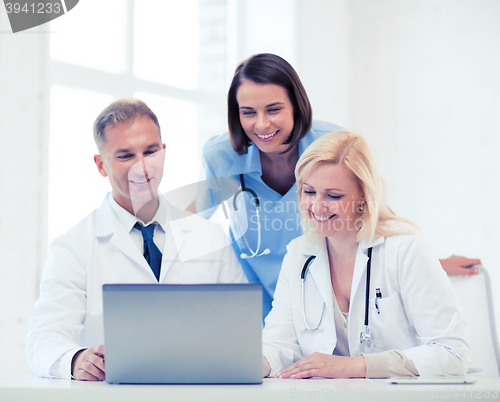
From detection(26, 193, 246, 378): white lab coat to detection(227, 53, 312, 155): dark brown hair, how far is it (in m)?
0.33

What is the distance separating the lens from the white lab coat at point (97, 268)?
1309 millimetres

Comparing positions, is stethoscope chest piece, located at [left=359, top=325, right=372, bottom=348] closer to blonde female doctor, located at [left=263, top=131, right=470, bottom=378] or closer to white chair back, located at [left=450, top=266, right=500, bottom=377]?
blonde female doctor, located at [left=263, top=131, right=470, bottom=378]

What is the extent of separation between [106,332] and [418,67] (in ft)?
9.29

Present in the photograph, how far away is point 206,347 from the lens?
2.83 feet

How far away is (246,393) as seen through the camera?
2.61ft

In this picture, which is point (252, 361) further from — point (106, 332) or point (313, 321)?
point (313, 321)

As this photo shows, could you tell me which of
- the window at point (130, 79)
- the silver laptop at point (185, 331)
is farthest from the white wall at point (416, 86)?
the silver laptop at point (185, 331)

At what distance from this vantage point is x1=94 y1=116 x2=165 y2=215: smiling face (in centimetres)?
154

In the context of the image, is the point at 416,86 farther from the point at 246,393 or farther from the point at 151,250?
the point at 246,393

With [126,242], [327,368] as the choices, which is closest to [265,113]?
[126,242]

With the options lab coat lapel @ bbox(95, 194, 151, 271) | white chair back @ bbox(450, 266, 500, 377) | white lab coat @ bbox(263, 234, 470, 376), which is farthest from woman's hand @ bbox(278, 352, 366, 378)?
lab coat lapel @ bbox(95, 194, 151, 271)

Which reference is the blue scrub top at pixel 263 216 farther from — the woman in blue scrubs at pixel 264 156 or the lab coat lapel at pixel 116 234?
the lab coat lapel at pixel 116 234

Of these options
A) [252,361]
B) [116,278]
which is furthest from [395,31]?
[252,361]

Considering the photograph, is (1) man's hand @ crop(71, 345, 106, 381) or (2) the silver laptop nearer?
(2) the silver laptop
